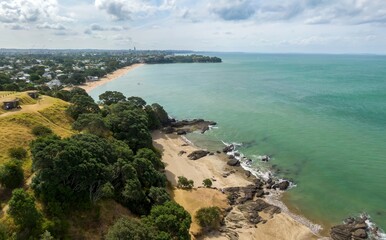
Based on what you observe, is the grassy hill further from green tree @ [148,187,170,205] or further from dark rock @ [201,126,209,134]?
dark rock @ [201,126,209,134]

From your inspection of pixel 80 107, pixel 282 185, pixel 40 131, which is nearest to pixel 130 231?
pixel 40 131

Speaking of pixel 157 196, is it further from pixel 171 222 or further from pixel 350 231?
pixel 350 231

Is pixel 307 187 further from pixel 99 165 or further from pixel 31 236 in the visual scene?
pixel 31 236

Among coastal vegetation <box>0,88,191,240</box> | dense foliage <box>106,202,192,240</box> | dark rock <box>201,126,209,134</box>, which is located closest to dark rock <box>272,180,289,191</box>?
coastal vegetation <box>0,88,191,240</box>

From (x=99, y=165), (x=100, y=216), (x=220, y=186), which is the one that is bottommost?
(x=220, y=186)

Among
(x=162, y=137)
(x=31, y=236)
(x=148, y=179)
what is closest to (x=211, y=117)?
(x=162, y=137)

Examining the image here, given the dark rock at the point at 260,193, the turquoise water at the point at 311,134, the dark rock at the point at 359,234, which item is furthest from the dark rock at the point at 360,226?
the dark rock at the point at 260,193
